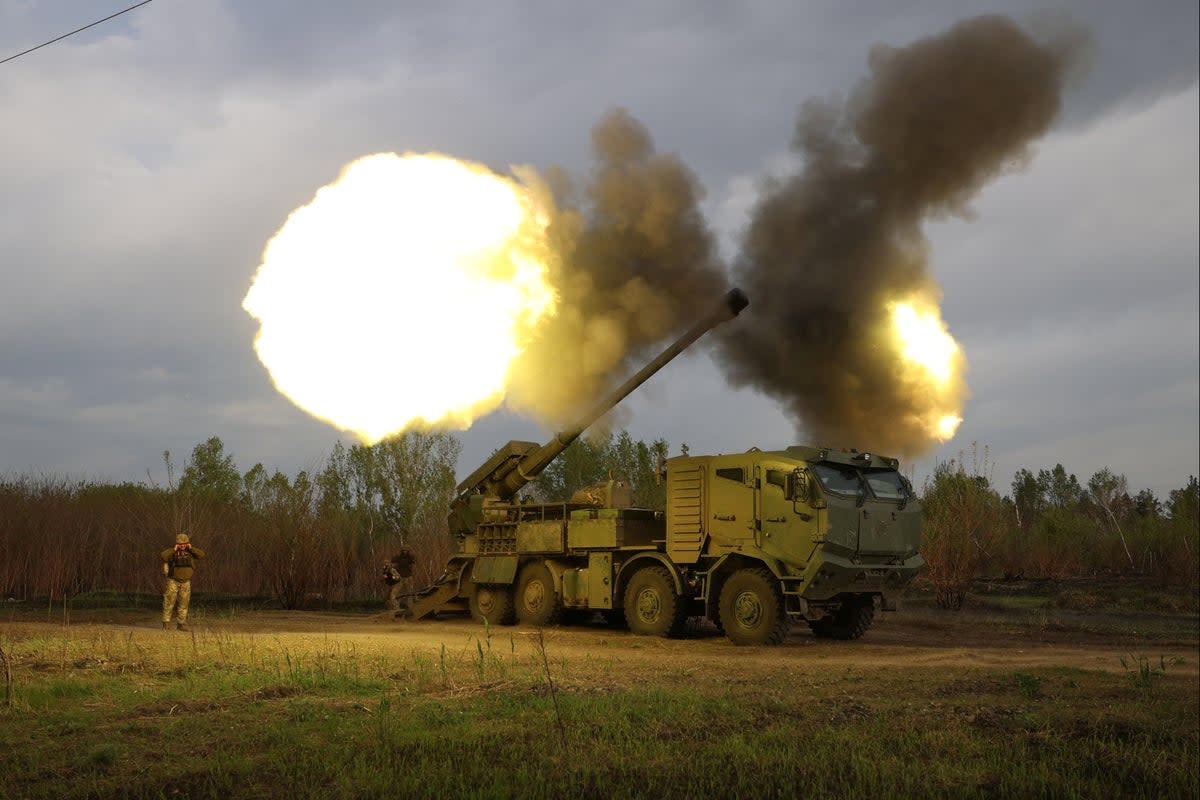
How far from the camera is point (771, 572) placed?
16.9m

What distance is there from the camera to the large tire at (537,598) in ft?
67.4

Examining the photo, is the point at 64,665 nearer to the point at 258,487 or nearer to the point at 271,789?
the point at 271,789

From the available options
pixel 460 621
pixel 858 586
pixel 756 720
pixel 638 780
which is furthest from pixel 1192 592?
pixel 638 780

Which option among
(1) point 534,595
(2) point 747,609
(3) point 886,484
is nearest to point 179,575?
(1) point 534,595

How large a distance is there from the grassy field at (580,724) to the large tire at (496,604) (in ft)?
21.4

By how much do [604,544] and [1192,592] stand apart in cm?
2042

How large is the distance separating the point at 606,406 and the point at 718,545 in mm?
4169

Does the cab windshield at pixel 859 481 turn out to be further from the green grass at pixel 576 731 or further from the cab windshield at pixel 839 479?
the green grass at pixel 576 731

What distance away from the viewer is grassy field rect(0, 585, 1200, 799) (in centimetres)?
752

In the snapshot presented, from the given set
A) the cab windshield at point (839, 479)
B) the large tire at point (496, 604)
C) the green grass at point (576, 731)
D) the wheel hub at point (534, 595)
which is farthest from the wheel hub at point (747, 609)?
the large tire at point (496, 604)

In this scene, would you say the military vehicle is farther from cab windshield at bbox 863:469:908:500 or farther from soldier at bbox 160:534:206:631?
soldier at bbox 160:534:206:631

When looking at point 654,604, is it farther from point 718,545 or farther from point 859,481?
point 859,481

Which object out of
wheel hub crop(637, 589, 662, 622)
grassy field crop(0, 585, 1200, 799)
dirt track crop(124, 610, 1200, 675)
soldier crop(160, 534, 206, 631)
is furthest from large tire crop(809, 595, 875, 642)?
soldier crop(160, 534, 206, 631)

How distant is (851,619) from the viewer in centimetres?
1875
